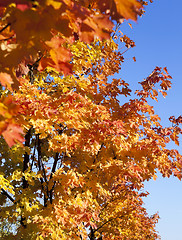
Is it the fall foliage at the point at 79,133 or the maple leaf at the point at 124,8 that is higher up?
the fall foliage at the point at 79,133

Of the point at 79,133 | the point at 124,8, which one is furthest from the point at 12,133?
the point at 79,133

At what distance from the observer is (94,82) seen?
7.48m

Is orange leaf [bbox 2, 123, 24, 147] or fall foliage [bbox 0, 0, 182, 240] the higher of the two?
fall foliage [bbox 0, 0, 182, 240]

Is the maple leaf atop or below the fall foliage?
below

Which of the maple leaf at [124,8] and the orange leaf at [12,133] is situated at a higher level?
the maple leaf at [124,8]

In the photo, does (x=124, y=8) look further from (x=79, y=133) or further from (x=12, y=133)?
(x=79, y=133)

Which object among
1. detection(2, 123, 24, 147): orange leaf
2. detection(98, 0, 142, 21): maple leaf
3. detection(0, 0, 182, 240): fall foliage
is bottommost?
detection(2, 123, 24, 147): orange leaf

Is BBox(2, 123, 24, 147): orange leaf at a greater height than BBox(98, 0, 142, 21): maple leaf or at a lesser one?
lesser

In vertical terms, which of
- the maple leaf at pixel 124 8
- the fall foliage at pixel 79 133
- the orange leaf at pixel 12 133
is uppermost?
the fall foliage at pixel 79 133

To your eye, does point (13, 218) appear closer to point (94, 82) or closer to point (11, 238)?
point (11, 238)

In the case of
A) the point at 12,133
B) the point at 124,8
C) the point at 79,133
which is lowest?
the point at 12,133

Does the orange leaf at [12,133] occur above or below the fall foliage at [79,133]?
below

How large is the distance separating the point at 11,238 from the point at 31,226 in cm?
106

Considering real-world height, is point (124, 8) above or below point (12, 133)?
above
